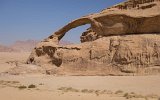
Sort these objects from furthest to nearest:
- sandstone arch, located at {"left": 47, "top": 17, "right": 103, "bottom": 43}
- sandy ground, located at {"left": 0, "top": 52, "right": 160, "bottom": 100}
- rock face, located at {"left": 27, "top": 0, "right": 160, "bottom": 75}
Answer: sandstone arch, located at {"left": 47, "top": 17, "right": 103, "bottom": 43}
rock face, located at {"left": 27, "top": 0, "right": 160, "bottom": 75}
sandy ground, located at {"left": 0, "top": 52, "right": 160, "bottom": 100}

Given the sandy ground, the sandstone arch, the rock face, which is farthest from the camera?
the sandstone arch

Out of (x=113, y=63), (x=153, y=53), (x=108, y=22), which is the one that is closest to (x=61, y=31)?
(x=108, y=22)

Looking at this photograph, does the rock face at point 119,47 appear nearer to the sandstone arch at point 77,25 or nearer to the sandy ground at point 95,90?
Result: the sandstone arch at point 77,25

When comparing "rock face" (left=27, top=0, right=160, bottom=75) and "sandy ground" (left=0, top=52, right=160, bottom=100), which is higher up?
"rock face" (left=27, top=0, right=160, bottom=75)

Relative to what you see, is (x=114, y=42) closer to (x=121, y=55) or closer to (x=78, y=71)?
(x=121, y=55)

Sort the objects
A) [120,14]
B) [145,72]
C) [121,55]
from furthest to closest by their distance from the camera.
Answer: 1. [120,14]
2. [121,55]
3. [145,72]

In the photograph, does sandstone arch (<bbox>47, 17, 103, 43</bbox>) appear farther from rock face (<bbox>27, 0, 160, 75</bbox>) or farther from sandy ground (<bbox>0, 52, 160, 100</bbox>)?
sandy ground (<bbox>0, 52, 160, 100</bbox>)

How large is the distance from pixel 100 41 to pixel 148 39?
412cm

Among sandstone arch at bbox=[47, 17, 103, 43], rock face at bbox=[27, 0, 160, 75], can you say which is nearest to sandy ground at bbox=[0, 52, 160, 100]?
rock face at bbox=[27, 0, 160, 75]

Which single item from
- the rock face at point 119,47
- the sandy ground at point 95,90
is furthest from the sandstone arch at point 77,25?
the sandy ground at point 95,90

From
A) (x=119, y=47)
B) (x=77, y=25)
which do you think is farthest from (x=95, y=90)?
(x=77, y=25)

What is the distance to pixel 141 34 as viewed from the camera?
2447cm

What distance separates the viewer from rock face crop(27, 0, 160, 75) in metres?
22.8

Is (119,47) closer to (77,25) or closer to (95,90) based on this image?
(77,25)
